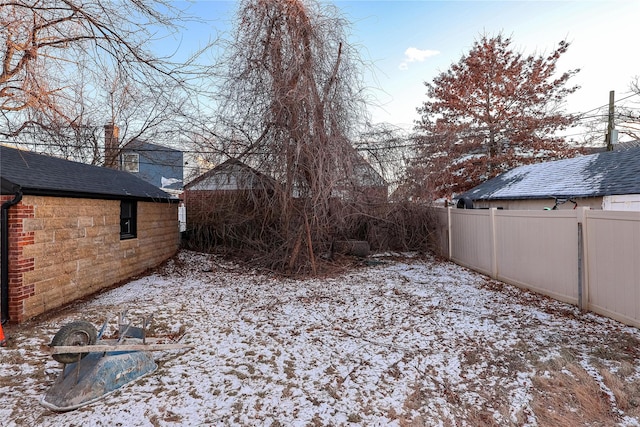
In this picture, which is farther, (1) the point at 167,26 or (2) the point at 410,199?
(2) the point at 410,199

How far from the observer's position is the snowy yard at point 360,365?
2.49 metres

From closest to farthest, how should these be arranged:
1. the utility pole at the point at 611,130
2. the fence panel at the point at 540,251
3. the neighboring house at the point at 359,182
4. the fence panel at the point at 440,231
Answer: the fence panel at the point at 540,251
the neighboring house at the point at 359,182
the fence panel at the point at 440,231
the utility pole at the point at 611,130

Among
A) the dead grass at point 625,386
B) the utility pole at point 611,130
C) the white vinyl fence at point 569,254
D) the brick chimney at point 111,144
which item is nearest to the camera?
the dead grass at point 625,386

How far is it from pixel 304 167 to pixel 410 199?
17.3 ft

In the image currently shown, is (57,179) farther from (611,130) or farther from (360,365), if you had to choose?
(611,130)

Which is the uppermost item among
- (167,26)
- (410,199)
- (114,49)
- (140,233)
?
(167,26)

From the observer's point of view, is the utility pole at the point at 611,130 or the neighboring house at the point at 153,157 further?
the utility pole at the point at 611,130

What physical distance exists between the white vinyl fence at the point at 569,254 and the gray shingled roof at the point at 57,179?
329 inches

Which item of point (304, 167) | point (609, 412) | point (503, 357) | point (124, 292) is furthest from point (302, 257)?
point (609, 412)

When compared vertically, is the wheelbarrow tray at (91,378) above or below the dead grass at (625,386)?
above

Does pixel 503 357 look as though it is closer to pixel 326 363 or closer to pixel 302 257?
pixel 326 363

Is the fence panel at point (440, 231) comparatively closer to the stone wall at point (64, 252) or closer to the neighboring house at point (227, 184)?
the neighboring house at point (227, 184)

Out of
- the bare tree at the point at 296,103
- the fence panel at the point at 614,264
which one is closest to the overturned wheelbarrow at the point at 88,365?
the bare tree at the point at 296,103

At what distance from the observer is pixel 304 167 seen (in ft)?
23.5
